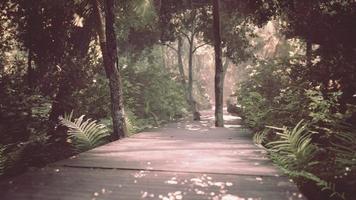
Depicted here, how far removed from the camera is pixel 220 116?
18969 mm

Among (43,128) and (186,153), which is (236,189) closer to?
(186,153)

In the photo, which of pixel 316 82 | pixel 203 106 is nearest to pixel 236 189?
pixel 316 82

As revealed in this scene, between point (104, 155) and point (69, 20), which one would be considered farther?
point (69, 20)

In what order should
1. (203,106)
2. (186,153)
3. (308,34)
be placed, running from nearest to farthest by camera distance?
(186,153) → (308,34) → (203,106)

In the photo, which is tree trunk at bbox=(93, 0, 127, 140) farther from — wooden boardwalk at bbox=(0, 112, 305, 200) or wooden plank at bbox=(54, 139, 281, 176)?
wooden boardwalk at bbox=(0, 112, 305, 200)

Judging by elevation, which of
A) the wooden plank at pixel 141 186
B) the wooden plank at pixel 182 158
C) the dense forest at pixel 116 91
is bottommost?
the wooden plank at pixel 141 186

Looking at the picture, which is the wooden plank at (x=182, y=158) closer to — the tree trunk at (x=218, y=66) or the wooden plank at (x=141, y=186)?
the wooden plank at (x=141, y=186)

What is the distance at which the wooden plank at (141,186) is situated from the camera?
227 inches

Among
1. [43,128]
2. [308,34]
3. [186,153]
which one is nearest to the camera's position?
[186,153]

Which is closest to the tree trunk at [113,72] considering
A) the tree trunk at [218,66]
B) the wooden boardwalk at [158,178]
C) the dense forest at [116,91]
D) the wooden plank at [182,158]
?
the dense forest at [116,91]

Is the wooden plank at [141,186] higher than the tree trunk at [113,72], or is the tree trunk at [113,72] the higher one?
the tree trunk at [113,72]

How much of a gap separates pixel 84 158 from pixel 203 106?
41862mm

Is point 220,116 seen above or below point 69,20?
below

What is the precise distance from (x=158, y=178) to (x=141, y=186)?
0.53 meters
